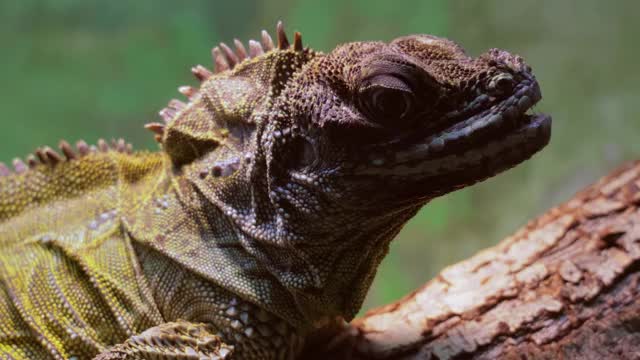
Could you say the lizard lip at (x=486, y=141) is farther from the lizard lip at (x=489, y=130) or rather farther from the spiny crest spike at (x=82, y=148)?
the spiny crest spike at (x=82, y=148)

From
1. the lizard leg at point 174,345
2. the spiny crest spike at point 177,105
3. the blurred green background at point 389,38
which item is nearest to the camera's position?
the lizard leg at point 174,345

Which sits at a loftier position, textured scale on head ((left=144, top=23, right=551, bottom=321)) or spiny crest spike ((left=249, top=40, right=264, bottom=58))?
spiny crest spike ((left=249, top=40, right=264, bottom=58))

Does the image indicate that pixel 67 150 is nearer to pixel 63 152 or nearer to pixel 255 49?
pixel 63 152

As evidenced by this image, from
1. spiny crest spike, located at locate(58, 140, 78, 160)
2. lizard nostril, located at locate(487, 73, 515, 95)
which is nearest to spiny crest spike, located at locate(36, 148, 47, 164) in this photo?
spiny crest spike, located at locate(58, 140, 78, 160)

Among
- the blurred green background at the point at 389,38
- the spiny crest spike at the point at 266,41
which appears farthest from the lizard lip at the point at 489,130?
the blurred green background at the point at 389,38

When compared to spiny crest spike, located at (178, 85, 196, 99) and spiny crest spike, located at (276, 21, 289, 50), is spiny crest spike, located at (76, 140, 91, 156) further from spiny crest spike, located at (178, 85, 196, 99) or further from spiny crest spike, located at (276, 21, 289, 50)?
spiny crest spike, located at (276, 21, 289, 50)

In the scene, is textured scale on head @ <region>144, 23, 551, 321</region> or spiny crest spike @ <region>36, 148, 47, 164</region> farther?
spiny crest spike @ <region>36, 148, 47, 164</region>

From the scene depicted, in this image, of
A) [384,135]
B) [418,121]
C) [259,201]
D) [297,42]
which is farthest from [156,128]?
[418,121]
